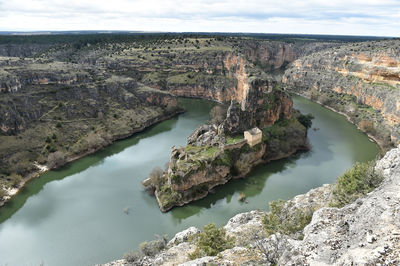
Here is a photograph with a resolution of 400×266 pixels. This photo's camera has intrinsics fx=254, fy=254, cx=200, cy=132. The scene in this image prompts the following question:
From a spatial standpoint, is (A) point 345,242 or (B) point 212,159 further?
(B) point 212,159

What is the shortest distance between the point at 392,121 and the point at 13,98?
7888 cm

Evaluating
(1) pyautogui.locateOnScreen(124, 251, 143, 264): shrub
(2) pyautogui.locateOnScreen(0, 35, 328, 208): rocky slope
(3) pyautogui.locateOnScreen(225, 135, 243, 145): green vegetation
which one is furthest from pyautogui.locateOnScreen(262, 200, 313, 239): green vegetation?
(2) pyautogui.locateOnScreen(0, 35, 328, 208): rocky slope

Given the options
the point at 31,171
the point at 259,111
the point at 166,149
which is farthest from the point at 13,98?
the point at 259,111

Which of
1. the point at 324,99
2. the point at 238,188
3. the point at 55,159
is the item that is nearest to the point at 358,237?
the point at 238,188

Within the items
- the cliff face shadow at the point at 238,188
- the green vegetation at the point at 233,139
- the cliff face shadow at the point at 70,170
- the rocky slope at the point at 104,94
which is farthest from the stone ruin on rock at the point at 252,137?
the cliff face shadow at the point at 70,170

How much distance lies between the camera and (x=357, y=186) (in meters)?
18.2

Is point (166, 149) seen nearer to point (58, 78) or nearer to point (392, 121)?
point (58, 78)

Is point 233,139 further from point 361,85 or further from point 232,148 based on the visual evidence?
point 361,85

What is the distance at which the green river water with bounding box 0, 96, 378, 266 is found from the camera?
27.5 m

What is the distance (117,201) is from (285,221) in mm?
24268

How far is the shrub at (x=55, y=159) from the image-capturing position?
141 ft

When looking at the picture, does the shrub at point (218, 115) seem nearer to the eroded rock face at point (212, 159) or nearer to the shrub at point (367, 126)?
the eroded rock face at point (212, 159)

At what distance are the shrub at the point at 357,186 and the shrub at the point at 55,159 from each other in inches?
1652

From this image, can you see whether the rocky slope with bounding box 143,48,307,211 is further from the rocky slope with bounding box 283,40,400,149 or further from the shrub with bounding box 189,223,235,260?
the rocky slope with bounding box 283,40,400,149
